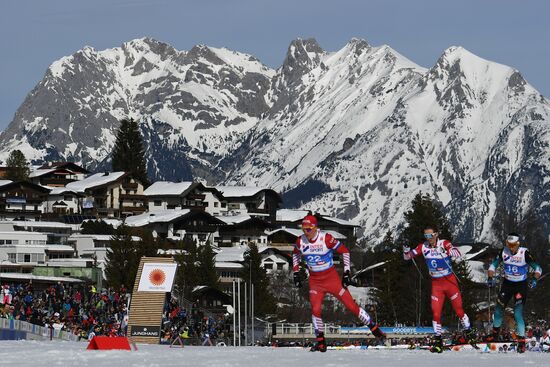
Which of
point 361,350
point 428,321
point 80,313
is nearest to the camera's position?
point 361,350

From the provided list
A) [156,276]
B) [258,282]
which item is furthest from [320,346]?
[258,282]

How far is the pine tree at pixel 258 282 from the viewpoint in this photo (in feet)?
380

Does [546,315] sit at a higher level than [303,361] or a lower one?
higher

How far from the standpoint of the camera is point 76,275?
121 m

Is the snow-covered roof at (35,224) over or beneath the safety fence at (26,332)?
over

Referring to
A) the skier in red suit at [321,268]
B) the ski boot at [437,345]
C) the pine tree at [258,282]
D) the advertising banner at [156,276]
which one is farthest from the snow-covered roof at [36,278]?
the ski boot at [437,345]

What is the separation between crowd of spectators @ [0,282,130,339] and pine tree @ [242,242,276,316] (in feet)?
125

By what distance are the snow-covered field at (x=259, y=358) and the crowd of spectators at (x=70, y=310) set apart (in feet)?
82.9

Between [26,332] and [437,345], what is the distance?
22066 millimetres

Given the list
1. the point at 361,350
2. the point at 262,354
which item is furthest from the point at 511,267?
the point at 262,354

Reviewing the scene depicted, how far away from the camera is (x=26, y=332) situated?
169ft

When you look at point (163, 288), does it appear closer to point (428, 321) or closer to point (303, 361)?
point (303, 361)

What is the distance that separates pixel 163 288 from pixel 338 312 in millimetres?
91696

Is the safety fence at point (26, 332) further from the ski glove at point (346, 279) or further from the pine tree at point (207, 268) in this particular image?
the pine tree at point (207, 268)
